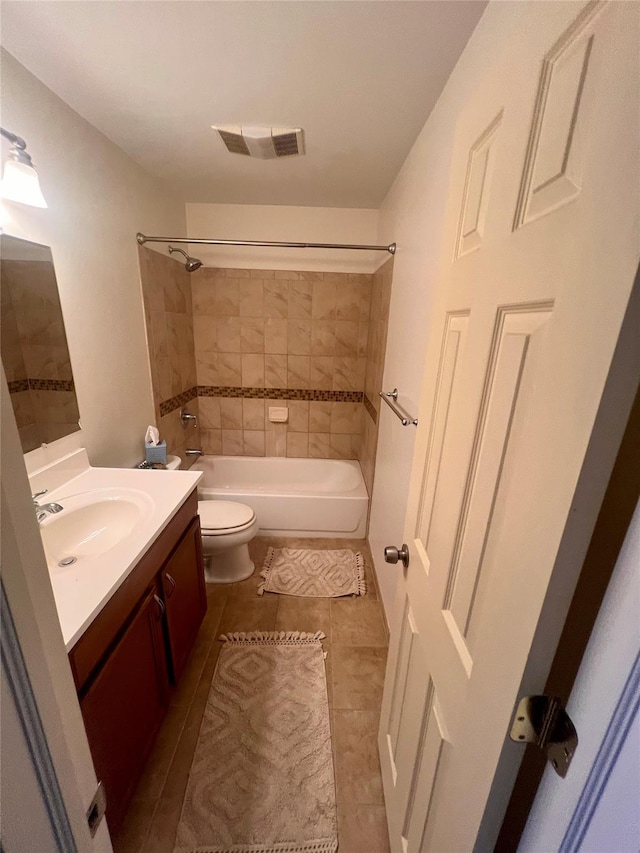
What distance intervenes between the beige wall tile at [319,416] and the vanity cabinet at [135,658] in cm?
167

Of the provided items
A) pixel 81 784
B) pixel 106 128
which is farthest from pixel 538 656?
pixel 106 128

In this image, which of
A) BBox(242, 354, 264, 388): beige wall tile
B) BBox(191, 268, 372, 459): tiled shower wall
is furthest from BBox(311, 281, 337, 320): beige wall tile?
BBox(242, 354, 264, 388): beige wall tile

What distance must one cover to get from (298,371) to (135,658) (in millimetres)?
2262

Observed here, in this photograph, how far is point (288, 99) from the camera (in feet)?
4.33

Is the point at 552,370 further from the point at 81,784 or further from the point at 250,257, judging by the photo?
the point at 250,257

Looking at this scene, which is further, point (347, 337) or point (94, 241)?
point (347, 337)

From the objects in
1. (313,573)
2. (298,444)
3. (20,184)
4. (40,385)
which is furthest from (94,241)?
(313,573)

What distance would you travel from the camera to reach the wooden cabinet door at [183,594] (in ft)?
4.33

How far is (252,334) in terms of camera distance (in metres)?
2.88

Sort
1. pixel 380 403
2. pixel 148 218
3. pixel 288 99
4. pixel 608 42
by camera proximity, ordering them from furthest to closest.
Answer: pixel 380 403, pixel 148 218, pixel 288 99, pixel 608 42

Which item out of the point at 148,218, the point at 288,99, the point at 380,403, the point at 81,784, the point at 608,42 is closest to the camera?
the point at 608,42

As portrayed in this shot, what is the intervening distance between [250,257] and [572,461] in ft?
9.29

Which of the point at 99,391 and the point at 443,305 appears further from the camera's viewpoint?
the point at 99,391

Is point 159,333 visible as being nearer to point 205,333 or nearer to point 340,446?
point 205,333
